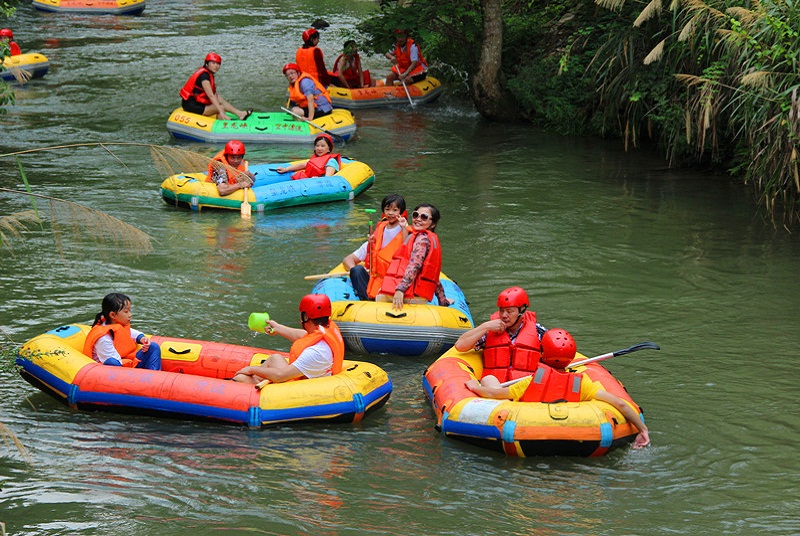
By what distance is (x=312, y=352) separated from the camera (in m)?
8.30

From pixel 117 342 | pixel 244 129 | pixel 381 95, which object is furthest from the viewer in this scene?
pixel 381 95

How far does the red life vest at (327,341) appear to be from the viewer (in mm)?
8328

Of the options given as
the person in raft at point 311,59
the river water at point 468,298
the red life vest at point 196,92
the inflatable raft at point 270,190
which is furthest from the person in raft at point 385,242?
the person in raft at point 311,59

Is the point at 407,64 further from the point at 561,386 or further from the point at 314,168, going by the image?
the point at 561,386

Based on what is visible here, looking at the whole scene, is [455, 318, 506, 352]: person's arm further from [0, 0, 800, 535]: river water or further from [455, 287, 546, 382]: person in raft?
[0, 0, 800, 535]: river water

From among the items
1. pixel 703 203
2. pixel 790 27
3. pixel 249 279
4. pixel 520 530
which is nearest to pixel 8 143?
pixel 249 279

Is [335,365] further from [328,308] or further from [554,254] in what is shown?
[554,254]

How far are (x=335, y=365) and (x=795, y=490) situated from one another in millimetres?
3297

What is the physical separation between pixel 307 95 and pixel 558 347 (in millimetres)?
10579

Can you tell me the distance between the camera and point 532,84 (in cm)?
1823

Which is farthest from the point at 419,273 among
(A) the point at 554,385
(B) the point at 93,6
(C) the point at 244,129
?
(B) the point at 93,6

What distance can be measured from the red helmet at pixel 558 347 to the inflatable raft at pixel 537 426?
31 cm

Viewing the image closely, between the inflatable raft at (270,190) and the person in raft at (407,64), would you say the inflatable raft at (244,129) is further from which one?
the person in raft at (407,64)

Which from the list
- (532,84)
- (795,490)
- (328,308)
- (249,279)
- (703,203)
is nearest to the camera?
(795,490)
